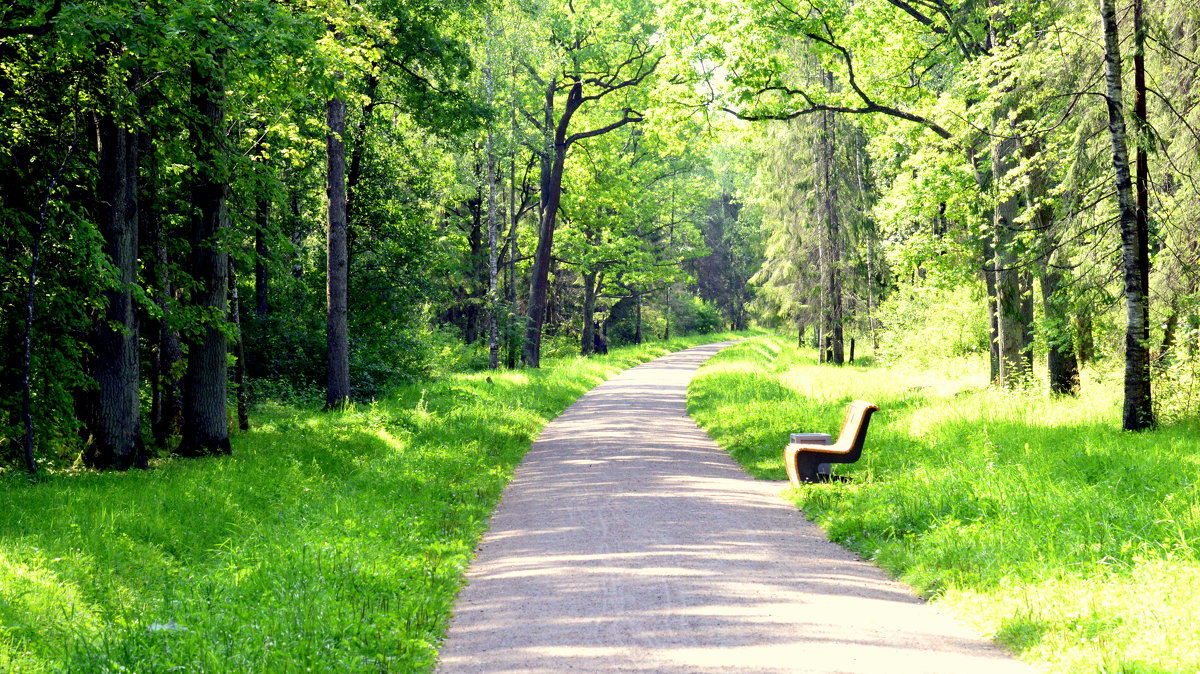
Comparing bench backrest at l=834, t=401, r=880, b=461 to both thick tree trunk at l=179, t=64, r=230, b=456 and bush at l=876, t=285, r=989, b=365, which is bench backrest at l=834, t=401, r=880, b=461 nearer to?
thick tree trunk at l=179, t=64, r=230, b=456

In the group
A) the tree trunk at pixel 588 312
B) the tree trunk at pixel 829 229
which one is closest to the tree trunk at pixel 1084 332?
the tree trunk at pixel 829 229

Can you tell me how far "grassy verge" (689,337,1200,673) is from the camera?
538 centimetres

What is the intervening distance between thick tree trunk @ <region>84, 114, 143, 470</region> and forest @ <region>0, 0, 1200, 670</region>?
0.04m

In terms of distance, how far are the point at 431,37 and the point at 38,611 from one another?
548 inches

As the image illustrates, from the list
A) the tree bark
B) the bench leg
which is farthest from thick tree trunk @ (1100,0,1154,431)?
the tree bark

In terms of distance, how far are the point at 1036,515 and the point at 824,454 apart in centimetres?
325

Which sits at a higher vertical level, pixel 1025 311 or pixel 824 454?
pixel 1025 311

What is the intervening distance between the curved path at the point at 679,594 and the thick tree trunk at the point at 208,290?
5262 millimetres

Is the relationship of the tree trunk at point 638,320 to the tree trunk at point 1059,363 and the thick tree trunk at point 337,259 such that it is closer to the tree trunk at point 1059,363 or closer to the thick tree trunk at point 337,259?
the thick tree trunk at point 337,259

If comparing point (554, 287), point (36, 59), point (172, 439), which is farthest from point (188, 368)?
point (554, 287)

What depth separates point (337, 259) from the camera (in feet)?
58.0

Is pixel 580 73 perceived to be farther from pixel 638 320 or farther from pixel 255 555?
pixel 638 320

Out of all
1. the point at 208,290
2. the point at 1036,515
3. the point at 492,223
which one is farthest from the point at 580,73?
the point at 1036,515

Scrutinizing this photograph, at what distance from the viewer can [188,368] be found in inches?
526
